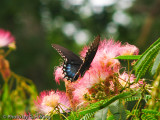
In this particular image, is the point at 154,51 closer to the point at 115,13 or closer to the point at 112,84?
the point at 112,84

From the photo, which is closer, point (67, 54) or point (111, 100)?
point (111, 100)

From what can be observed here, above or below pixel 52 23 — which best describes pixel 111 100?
below

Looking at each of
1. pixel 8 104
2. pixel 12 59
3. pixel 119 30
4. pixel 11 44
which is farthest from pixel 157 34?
pixel 119 30

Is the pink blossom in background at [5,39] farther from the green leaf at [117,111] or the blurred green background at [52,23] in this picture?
the blurred green background at [52,23]

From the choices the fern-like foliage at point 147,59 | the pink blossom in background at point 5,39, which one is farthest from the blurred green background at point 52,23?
the fern-like foliage at point 147,59

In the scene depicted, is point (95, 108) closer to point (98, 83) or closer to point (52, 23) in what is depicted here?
point (98, 83)

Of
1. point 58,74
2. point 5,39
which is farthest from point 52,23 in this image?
point 58,74
